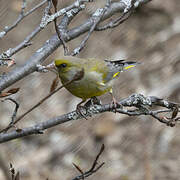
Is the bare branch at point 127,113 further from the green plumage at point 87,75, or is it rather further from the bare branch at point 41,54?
the green plumage at point 87,75

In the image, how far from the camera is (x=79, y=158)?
260 inches

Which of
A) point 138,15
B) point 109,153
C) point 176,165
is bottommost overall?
point 176,165

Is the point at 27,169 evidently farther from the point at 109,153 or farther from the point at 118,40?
the point at 118,40

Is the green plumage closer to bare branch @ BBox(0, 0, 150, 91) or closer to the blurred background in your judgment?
bare branch @ BBox(0, 0, 150, 91)

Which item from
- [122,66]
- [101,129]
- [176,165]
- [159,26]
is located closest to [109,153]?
[101,129]

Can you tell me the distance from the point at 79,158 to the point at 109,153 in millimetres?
565

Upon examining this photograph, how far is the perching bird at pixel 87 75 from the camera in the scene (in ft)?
10.7

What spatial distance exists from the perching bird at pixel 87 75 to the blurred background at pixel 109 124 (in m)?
2.47

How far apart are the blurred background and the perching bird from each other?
2469 mm

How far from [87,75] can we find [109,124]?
358cm

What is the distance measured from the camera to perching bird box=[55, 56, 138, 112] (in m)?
3.26

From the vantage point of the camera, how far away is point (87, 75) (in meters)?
3.51

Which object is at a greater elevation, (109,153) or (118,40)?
(118,40)

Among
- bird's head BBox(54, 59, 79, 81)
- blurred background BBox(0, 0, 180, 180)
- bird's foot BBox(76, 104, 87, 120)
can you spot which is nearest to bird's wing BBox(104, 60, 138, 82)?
bird's head BBox(54, 59, 79, 81)
